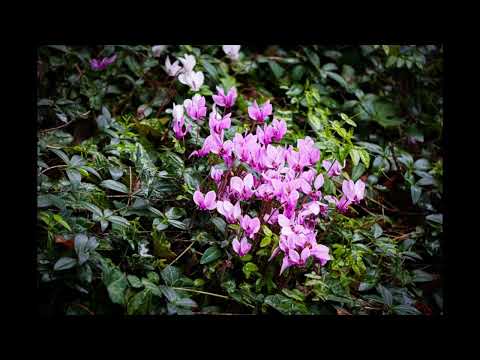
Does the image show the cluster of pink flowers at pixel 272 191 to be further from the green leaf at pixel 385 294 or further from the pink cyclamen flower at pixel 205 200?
the green leaf at pixel 385 294

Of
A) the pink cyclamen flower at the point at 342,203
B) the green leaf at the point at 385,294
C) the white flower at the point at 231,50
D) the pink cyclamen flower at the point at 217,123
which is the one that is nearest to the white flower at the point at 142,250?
the pink cyclamen flower at the point at 217,123

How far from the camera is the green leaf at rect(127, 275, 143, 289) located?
1.22 meters

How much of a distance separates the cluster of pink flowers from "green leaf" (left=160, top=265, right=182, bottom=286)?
0.16 metres

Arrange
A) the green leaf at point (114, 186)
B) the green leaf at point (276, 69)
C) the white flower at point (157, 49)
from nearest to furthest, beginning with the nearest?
1. the green leaf at point (114, 186)
2. the white flower at point (157, 49)
3. the green leaf at point (276, 69)

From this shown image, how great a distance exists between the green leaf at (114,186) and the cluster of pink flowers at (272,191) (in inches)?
8.1

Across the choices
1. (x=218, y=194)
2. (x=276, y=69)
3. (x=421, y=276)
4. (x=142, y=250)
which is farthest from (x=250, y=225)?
(x=276, y=69)

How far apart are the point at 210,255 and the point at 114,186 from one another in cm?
31

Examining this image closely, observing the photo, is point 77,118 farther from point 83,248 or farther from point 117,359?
point 117,359

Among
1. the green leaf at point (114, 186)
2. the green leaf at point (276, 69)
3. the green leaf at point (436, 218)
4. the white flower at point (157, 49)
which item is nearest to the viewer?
the green leaf at point (114, 186)

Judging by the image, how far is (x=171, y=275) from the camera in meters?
1.30

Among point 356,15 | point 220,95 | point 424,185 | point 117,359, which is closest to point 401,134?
point 424,185

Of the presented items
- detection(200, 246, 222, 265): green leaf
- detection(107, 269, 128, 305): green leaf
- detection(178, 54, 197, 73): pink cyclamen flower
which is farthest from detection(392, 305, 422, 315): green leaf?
detection(178, 54, 197, 73): pink cyclamen flower

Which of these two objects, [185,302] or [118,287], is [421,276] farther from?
[118,287]

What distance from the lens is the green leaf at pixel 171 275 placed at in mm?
1285
